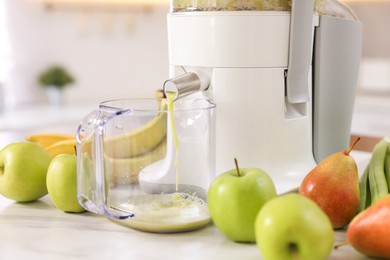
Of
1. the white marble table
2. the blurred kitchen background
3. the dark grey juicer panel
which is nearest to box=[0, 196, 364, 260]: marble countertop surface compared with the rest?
the white marble table

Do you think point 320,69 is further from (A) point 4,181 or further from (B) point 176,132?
(A) point 4,181

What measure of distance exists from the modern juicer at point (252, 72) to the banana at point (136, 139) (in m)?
0.05

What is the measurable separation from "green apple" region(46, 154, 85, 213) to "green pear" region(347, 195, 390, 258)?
14.5 inches

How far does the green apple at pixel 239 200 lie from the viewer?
0.66 metres

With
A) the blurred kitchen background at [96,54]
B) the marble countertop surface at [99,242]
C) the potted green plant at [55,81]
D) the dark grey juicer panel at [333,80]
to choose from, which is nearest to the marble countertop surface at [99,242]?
the marble countertop surface at [99,242]

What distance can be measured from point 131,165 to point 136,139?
0.13 ft

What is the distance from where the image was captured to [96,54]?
131 inches

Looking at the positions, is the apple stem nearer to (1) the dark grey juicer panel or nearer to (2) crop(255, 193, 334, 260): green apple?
(2) crop(255, 193, 334, 260): green apple

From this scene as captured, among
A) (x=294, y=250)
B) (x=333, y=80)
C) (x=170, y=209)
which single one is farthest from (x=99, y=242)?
(x=333, y=80)

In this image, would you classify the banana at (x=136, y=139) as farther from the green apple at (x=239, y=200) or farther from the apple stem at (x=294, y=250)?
the apple stem at (x=294, y=250)

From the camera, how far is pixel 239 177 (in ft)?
2.21

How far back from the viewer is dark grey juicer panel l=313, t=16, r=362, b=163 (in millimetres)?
955

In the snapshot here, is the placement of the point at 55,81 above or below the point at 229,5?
below

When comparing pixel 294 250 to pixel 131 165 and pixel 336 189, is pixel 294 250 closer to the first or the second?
pixel 336 189
